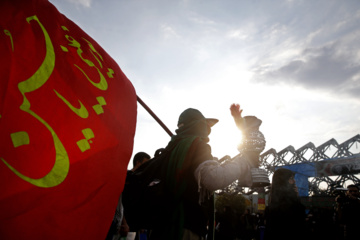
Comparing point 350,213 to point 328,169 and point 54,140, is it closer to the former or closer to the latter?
point 54,140

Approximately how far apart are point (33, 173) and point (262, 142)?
1759mm

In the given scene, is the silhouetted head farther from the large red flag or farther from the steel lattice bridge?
the steel lattice bridge

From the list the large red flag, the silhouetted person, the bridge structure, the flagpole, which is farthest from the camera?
the bridge structure

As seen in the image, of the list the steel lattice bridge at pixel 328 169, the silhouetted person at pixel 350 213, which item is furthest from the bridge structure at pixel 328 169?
the silhouetted person at pixel 350 213

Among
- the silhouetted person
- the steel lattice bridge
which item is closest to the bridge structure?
the steel lattice bridge

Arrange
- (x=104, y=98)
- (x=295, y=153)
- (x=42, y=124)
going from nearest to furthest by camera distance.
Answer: (x=42, y=124)
(x=104, y=98)
(x=295, y=153)

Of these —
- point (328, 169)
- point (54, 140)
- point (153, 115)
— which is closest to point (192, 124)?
point (153, 115)

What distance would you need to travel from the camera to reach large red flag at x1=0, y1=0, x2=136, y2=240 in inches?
55.2

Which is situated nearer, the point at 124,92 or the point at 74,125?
the point at 74,125

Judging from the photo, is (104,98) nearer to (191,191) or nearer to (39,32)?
(39,32)

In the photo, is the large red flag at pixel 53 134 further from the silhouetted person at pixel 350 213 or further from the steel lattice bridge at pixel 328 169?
the steel lattice bridge at pixel 328 169

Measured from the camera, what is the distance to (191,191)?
6.02ft

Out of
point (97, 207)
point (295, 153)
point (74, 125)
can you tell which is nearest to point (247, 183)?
point (97, 207)

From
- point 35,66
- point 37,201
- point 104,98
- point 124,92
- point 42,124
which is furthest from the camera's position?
point 124,92
